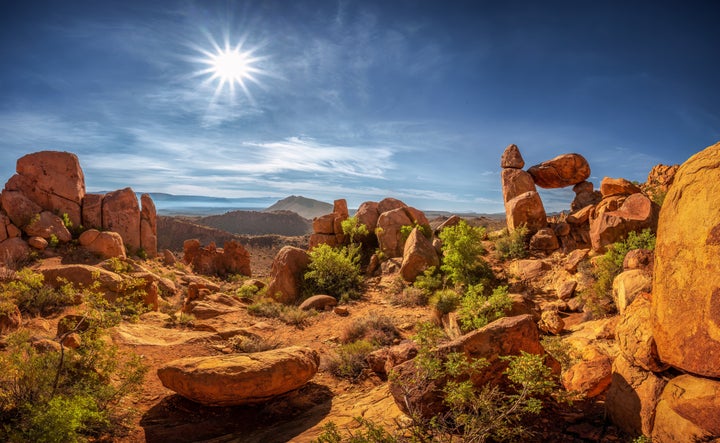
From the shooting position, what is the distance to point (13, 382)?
14.9 feet

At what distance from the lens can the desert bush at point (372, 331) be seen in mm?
8672

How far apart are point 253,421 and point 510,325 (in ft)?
13.9

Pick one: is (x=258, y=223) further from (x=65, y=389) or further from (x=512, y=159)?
(x=65, y=389)

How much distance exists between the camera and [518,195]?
52.4 feet

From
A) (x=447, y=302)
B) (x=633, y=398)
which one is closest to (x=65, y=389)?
(x=633, y=398)

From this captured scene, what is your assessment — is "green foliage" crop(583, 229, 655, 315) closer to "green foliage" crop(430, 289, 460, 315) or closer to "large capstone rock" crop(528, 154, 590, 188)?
"green foliage" crop(430, 289, 460, 315)

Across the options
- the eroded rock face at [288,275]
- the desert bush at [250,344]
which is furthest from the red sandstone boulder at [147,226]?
the desert bush at [250,344]

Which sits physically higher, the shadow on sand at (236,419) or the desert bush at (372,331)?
the desert bush at (372,331)

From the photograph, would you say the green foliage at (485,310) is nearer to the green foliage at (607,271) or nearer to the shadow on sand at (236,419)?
the green foliage at (607,271)

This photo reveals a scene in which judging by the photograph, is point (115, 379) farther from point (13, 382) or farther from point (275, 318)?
point (275, 318)

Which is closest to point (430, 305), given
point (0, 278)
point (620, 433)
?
point (620, 433)

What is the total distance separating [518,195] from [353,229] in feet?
27.0

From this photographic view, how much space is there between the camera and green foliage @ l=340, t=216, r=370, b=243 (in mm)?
18061

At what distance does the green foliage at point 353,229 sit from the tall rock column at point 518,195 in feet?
23.1
